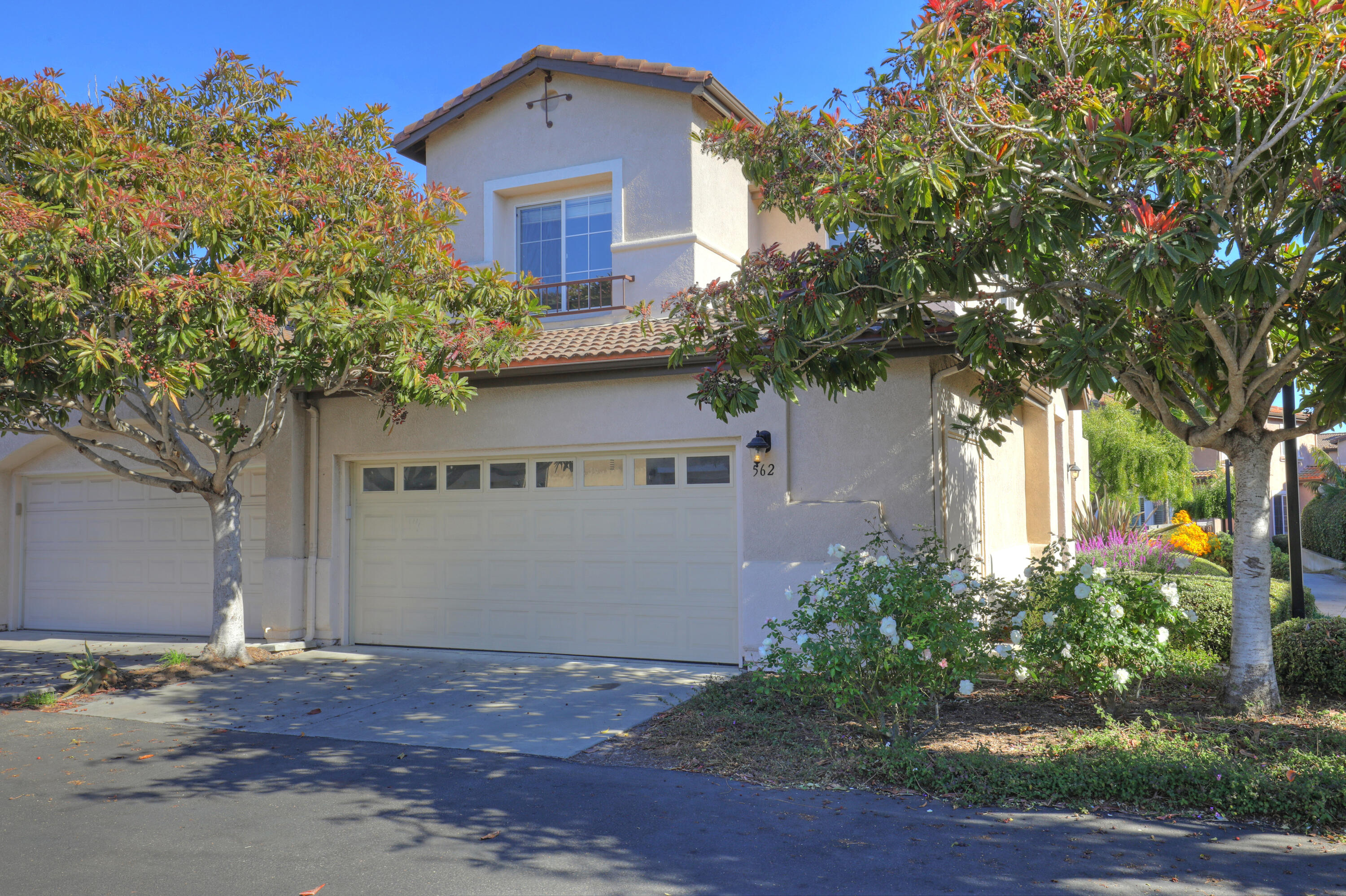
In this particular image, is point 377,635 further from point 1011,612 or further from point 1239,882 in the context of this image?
point 1239,882

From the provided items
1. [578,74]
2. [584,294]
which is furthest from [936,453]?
[578,74]

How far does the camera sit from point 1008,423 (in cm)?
→ 1366

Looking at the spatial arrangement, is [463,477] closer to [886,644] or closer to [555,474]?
[555,474]

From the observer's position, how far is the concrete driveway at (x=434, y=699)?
7.79 meters

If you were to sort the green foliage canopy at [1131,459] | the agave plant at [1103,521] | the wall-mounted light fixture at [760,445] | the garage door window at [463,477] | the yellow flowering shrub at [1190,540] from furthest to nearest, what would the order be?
the green foliage canopy at [1131,459]
the yellow flowering shrub at [1190,540]
the agave plant at [1103,521]
the garage door window at [463,477]
the wall-mounted light fixture at [760,445]

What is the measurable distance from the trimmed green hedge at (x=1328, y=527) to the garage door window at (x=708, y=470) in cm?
2004

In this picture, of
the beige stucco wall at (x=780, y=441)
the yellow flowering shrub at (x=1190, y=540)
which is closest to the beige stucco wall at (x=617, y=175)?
the beige stucco wall at (x=780, y=441)

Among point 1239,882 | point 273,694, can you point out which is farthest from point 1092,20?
point 273,694

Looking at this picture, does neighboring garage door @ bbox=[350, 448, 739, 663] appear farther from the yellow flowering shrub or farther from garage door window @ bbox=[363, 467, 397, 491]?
the yellow flowering shrub

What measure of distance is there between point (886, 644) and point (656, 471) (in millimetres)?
4777

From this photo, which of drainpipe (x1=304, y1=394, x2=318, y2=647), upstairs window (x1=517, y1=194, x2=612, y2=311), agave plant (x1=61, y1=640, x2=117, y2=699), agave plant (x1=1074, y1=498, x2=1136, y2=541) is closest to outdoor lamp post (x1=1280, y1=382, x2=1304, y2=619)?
agave plant (x1=1074, y1=498, x2=1136, y2=541)

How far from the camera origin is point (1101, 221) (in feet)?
22.4

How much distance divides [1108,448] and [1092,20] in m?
19.4

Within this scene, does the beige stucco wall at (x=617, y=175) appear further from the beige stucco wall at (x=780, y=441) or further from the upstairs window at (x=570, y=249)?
the beige stucco wall at (x=780, y=441)
